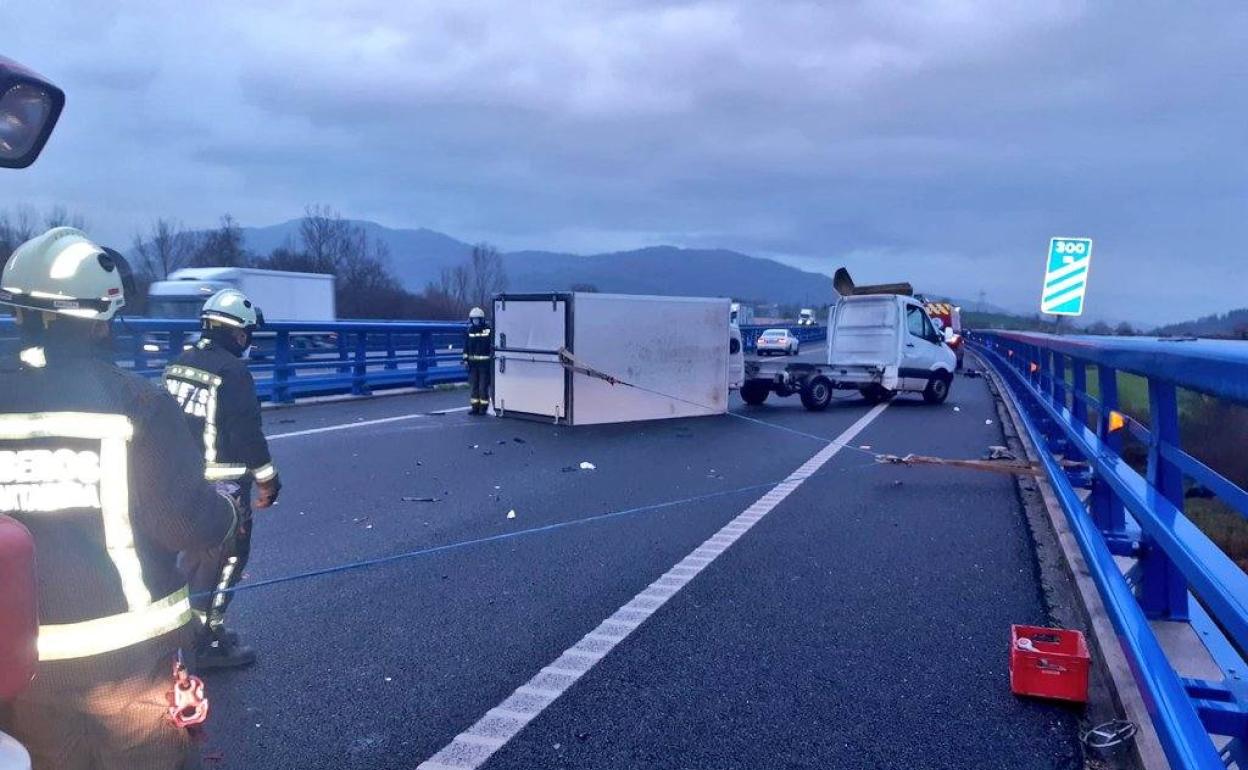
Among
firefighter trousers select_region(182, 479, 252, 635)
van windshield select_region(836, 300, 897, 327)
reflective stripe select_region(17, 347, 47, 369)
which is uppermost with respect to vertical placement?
van windshield select_region(836, 300, 897, 327)

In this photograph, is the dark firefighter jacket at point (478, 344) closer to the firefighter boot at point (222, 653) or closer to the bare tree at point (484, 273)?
the firefighter boot at point (222, 653)

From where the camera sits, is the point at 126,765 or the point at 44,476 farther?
the point at 126,765

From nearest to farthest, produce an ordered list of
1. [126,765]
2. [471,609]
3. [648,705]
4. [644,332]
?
[126,765] < [648,705] < [471,609] < [644,332]

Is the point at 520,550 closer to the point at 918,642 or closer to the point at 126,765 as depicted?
the point at 918,642

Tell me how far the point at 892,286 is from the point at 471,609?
18.3m

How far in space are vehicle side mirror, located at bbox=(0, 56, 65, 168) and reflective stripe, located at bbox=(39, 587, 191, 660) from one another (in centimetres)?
112

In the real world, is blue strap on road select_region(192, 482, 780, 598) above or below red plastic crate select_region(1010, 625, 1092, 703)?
below

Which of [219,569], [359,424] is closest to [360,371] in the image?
[359,424]

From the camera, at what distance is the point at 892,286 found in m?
22.7

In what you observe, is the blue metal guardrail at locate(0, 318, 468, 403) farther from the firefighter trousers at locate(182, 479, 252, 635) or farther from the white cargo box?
the firefighter trousers at locate(182, 479, 252, 635)

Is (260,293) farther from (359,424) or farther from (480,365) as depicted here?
(359,424)

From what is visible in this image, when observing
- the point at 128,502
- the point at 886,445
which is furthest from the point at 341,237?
the point at 128,502

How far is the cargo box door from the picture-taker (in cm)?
1559

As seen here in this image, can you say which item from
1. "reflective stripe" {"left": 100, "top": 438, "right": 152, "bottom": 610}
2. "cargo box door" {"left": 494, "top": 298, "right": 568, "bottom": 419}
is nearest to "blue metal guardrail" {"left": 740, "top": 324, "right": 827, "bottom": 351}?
"cargo box door" {"left": 494, "top": 298, "right": 568, "bottom": 419}
